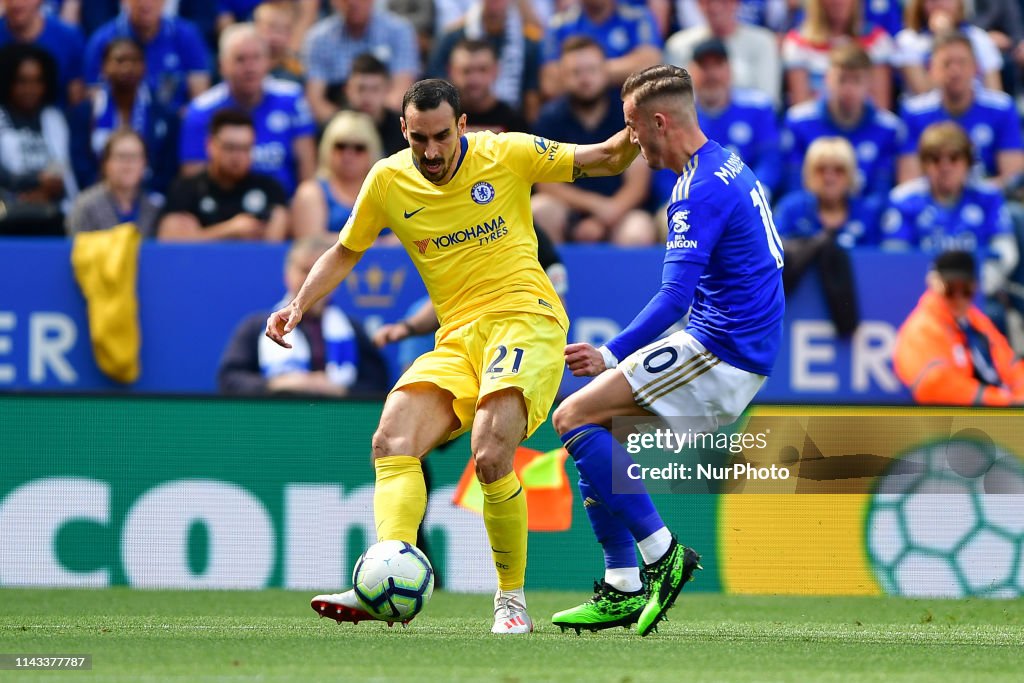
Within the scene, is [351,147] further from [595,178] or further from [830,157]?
[830,157]

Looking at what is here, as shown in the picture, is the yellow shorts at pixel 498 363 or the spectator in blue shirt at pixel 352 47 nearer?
the yellow shorts at pixel 498 363

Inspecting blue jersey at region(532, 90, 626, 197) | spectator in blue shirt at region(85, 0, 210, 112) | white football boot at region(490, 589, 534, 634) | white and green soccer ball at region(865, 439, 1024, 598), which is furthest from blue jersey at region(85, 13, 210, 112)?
white football boot at region(490, 589, 534, 634)

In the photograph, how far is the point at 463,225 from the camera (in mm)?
6926

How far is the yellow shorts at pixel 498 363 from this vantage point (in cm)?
673

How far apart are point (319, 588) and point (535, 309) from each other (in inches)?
122

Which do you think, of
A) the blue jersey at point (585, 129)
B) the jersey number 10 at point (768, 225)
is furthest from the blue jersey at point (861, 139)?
the jersey number 10 at point (768, 225)

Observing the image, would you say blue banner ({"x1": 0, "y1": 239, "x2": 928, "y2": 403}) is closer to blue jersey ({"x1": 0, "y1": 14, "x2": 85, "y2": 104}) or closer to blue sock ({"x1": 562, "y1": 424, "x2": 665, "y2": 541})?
blue jersey ({"x1": 0, "y1": 14, "x2": 85, "y2": 104})

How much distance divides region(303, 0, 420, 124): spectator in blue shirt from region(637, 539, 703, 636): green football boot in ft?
21.0

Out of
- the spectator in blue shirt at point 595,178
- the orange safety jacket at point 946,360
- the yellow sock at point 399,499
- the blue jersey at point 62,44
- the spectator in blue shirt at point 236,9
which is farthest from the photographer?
the spectator in blue shirt at point 236,9

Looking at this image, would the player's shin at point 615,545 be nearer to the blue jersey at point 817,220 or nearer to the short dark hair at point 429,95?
the short dark hair at point 429,95

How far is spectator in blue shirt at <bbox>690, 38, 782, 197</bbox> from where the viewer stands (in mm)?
11758

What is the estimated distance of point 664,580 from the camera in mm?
6766

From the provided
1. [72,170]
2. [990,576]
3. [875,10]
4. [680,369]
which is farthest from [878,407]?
[72,170]

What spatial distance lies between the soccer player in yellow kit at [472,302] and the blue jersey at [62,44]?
6.01m
